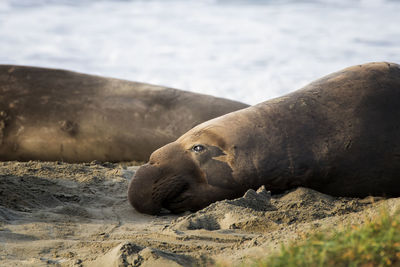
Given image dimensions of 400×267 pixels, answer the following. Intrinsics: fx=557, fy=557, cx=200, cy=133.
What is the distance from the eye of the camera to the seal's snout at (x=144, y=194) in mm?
4676

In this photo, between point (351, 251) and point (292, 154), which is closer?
point (351, 251)

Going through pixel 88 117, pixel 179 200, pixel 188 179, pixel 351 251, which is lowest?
pixel 88 117

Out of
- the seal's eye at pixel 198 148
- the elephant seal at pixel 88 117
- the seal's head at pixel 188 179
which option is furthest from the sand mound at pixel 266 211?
the elephant seal at pixel 88 117

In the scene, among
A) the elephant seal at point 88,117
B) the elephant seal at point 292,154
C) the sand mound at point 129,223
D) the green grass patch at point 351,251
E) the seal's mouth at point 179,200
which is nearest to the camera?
the green grass patch at point 351,251

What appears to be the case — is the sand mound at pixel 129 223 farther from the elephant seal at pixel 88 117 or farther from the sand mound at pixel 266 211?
the elephant seal at pixel 88 117

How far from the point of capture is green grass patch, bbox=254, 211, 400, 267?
7.50ft

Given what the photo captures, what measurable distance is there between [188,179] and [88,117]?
335cm

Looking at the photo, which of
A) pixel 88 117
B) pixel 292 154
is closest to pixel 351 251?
pixel 292 154

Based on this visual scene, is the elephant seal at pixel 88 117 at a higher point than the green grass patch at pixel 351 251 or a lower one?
lower

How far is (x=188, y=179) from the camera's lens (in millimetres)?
4656

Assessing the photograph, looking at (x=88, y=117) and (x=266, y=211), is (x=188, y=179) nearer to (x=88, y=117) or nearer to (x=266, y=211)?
(x=266, y=211)

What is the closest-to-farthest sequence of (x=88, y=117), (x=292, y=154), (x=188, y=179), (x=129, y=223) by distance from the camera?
(x=129, y=223) < (x=292, y=154) < (x=188, y=179) < (x=88, y=117)

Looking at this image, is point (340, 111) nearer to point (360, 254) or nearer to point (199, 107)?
point (360, 254)

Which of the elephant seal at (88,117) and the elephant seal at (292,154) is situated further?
the elephant seal at (88,117)
